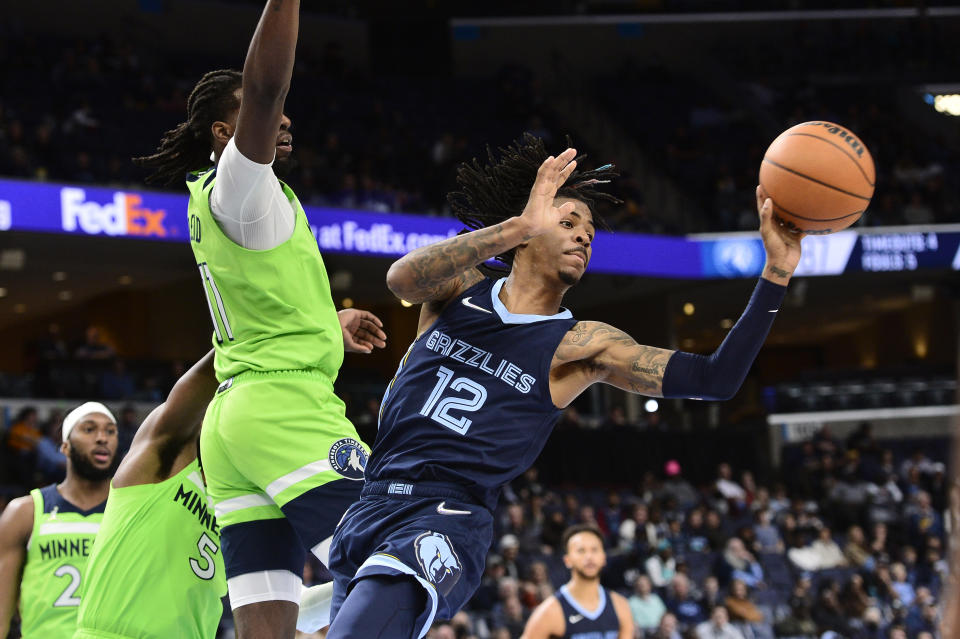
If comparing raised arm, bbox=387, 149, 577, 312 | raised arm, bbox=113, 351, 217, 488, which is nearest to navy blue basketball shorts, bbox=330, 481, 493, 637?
raised arm, bbox=387, 149, 577, 312

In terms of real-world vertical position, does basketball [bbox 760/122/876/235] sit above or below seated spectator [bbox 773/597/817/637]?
above

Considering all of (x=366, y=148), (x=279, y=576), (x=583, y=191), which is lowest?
(x=279, y=576)

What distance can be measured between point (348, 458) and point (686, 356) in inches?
42.4

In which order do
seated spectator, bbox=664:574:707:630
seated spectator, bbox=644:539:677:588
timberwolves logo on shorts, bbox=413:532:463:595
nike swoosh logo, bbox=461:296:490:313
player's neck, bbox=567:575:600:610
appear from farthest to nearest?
seated spectator, bbox=644:539:677:588, seated spectator, bbox=664:574:707:630, player's neck, bbox=567:575:600:610, nike swoosh logo, bbox=461:296:490:313, timberwolves logo on shorts, bbox=413:532:463:595

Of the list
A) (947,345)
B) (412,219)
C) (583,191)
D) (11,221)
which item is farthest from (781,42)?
(583,191)

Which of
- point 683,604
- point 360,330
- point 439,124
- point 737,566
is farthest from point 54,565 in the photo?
point 439,124

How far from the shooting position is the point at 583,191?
415cm

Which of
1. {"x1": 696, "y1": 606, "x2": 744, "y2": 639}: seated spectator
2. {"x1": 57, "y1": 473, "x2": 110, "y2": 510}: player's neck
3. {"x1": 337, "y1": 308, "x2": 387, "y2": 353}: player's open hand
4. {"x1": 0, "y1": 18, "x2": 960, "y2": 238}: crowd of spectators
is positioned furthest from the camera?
{"x1": 0, "y1": 18, "x2": 960, "y2": 238}: crowd of spectators

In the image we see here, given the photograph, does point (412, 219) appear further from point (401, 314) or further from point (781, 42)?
point (781, 42)

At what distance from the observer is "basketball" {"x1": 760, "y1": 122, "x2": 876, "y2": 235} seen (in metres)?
3.67

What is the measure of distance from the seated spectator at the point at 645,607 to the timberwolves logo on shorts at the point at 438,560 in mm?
9213

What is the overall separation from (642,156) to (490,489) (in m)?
21.5

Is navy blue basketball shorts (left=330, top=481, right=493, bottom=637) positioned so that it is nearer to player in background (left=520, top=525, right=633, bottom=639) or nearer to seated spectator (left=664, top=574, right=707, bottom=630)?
player in background (left=520, top=525, right=633, bottom=639)

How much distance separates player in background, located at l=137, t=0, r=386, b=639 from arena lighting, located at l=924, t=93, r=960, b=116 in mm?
25286
